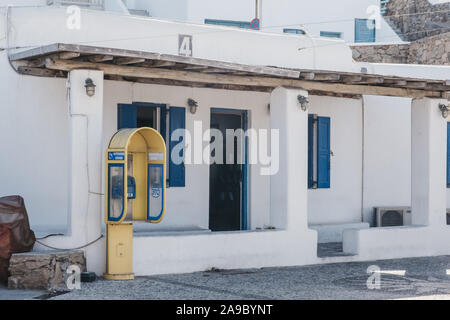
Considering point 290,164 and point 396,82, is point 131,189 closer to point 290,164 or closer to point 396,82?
point 290,164

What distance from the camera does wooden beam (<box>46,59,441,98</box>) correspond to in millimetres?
10094

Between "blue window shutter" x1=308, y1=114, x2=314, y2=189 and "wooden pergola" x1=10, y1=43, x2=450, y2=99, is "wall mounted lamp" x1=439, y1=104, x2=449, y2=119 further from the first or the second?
"blue window shutter" x1=308, y1=114, x2=314, y2=189

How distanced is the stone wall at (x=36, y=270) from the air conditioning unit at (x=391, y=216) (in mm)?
7009

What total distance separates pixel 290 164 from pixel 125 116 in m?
2.72

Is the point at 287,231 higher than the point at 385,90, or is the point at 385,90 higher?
the point at 385,90

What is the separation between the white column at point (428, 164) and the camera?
13172 millimetres

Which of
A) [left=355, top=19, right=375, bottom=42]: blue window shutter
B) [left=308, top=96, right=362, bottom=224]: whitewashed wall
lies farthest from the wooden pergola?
[left=355, top=19, right=375, bottom=42]: blue window shutter

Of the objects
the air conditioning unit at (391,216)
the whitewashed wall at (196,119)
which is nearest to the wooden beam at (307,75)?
the whitewashed wall at (196,119)

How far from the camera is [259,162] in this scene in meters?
13.3

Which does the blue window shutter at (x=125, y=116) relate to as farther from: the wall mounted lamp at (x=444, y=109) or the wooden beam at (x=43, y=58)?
the wall mounted lamp at (x=444, y=109)

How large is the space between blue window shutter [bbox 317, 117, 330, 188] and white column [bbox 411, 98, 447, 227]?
159 cm
